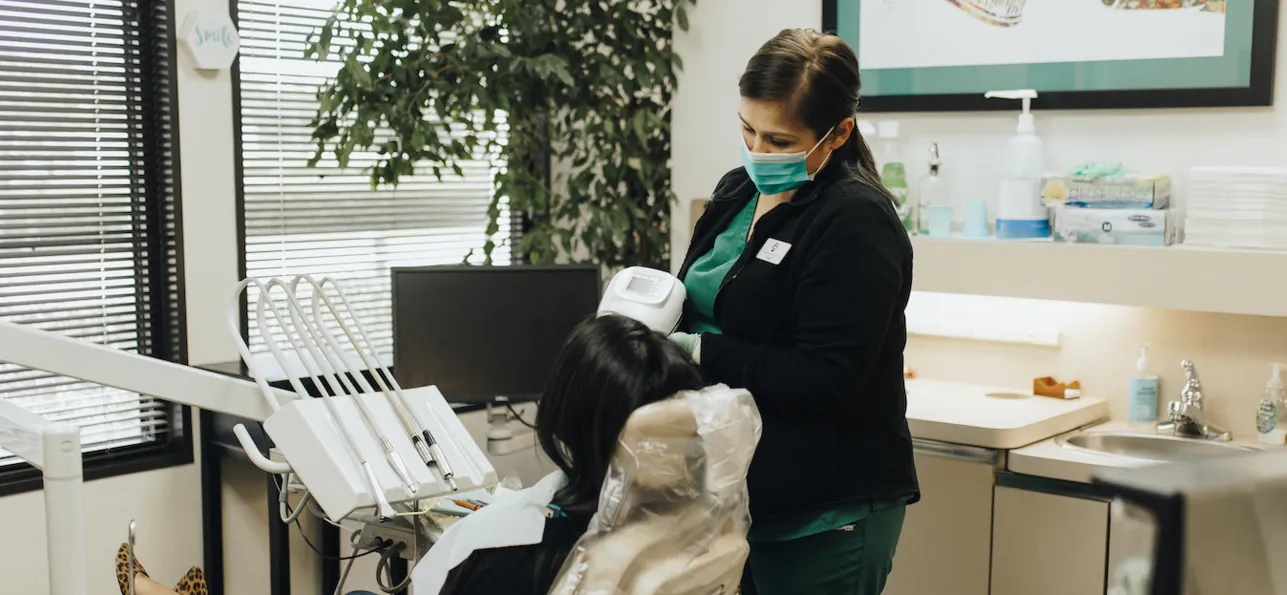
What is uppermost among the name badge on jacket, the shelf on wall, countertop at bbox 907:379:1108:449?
the name badge on jacket

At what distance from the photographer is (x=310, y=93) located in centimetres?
295

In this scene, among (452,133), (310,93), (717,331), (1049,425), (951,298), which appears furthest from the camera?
(452,133)

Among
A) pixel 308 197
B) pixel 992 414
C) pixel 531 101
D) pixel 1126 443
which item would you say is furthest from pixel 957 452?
pixel 308 197

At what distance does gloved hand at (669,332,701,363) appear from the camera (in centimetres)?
165

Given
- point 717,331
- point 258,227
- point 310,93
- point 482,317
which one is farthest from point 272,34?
point 717,331

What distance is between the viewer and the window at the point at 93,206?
250 centimetres

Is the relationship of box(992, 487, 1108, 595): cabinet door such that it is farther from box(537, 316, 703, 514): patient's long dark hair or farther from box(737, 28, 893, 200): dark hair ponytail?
box(537, 316, 703, 514): patient's long dark hair

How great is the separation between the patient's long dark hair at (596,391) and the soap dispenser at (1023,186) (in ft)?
4.26

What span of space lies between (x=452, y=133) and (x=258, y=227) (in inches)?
24.2

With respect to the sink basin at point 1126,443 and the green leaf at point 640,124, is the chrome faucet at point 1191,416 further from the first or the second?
the green leaf at point 640,124

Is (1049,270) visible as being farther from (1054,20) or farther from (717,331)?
(717,331)

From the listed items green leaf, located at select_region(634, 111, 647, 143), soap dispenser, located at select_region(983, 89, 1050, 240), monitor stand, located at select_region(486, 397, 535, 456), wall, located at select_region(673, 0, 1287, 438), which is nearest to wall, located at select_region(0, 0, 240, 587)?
monitor stand, located at select_region(486, 397, 535, 456)

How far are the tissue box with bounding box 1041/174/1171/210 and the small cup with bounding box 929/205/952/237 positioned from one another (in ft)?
0.92

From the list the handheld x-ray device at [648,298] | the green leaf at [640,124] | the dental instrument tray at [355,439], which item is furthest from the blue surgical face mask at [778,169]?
the green leaf at [640,124]
